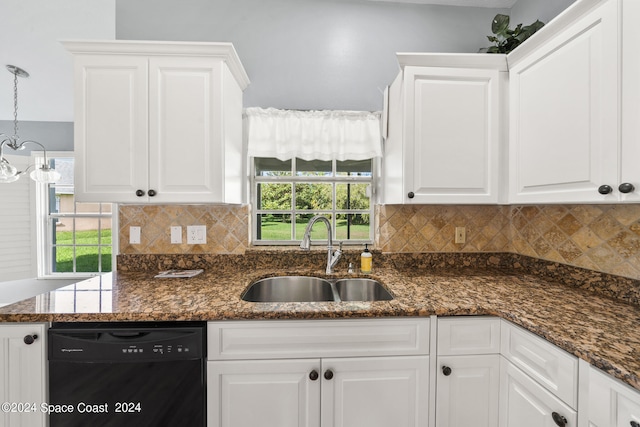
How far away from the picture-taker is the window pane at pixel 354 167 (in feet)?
6.96

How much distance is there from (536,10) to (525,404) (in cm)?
221

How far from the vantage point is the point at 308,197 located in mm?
2127

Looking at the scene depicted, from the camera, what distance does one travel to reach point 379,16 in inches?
78.4

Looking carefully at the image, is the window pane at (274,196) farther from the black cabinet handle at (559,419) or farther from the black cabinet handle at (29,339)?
the black cabinet handle at (559,419)

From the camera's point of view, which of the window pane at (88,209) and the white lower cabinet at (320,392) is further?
the window pane at (88,209)

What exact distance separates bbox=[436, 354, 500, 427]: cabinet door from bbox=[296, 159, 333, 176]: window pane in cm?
137

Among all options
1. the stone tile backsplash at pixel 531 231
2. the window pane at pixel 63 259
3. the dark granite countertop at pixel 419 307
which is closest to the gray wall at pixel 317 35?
the stone tile backsplash at pixel 531 231

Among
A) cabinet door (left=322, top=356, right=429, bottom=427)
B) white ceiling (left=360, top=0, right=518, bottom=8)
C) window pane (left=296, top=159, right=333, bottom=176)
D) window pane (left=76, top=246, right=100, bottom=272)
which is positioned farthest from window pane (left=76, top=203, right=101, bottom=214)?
white ceiling (left=360, top=0, right=518, bottom=8)

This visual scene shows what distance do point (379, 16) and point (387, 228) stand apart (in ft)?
4.81

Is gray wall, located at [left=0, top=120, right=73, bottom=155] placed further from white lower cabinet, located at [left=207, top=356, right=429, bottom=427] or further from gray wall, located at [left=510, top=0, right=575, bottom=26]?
gray wall, located at [left=510, top=0, right=575, bottom=26]

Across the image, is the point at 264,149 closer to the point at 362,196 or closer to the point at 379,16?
the point at 362,196

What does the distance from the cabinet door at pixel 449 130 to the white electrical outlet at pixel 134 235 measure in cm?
169

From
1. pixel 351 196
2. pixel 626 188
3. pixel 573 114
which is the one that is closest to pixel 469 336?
pixel 626 188

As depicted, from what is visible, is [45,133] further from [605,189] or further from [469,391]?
[605,189]
